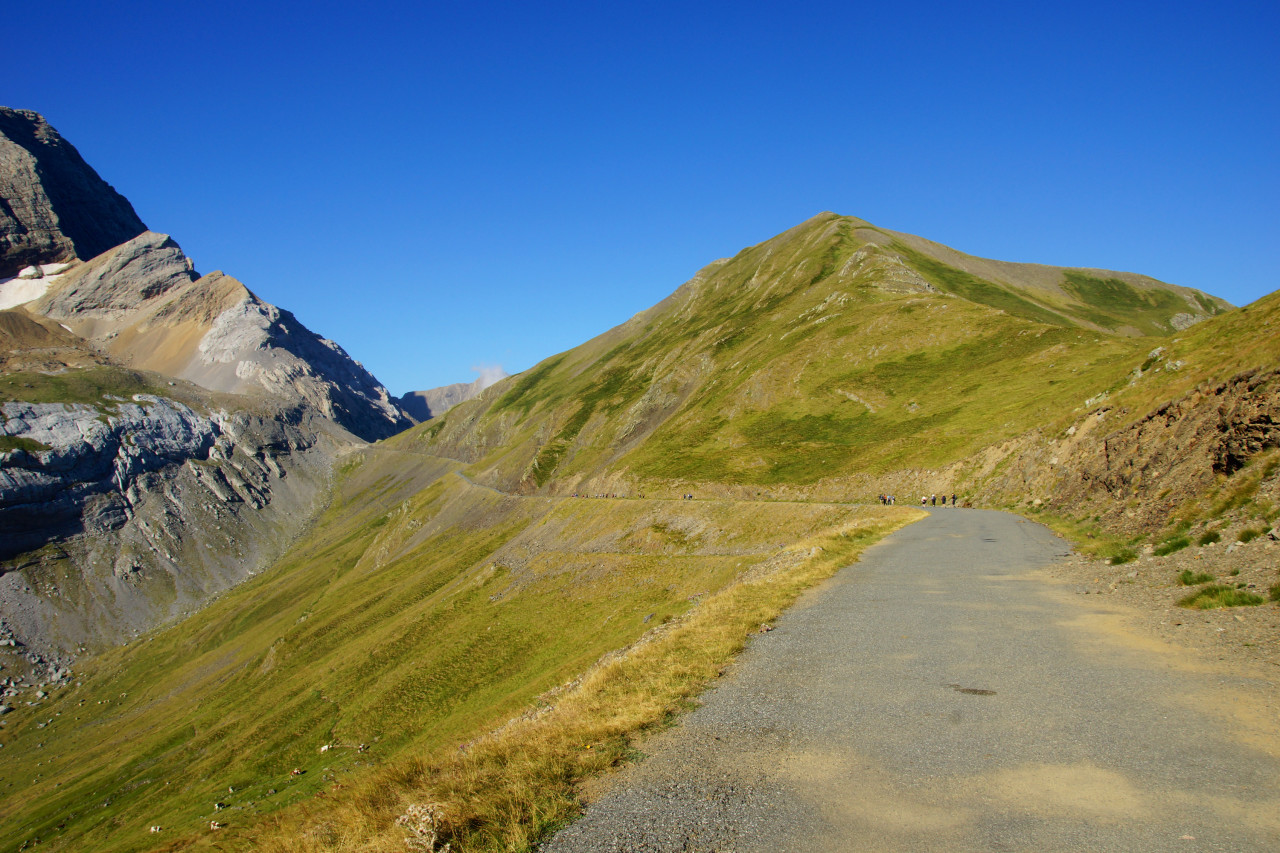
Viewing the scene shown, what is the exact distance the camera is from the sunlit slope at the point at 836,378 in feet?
241

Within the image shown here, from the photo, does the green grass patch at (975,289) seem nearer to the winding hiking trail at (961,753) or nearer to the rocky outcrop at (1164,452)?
the rocky outcrop at (1164,452)

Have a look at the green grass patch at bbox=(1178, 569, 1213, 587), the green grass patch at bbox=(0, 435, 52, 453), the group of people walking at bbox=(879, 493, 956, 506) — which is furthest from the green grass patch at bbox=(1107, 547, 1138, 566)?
the green grass patch at bbox=(0, 435, 52, 453)

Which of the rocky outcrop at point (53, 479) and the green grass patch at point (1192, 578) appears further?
the rocky outcrop at point (53, 479)

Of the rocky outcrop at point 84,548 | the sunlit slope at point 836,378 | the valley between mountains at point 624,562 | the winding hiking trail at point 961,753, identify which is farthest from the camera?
the rocky outcrop at point 84,548

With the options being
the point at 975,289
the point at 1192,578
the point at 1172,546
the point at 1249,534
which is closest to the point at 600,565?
the point at 1172,546

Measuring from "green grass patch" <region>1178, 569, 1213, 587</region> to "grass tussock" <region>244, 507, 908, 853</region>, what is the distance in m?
13.1

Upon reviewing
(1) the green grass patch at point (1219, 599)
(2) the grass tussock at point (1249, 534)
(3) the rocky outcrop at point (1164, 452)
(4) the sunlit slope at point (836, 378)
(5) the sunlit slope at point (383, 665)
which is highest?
(4) the sunlit slope at point (836, 378)

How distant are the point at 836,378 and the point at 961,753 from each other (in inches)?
3776

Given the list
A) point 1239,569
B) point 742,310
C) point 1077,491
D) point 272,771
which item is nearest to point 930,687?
point 1239,569

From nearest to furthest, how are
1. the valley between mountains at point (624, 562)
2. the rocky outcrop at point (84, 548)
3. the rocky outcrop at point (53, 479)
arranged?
the valley between mountains at point (624, 562) < the rocky outcrop at point (84, 548) < the rocky outcrop at point (53, 479)

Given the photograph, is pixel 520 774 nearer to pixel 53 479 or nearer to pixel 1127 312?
pixel 1127 312

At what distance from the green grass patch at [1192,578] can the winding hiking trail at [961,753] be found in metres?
2.89

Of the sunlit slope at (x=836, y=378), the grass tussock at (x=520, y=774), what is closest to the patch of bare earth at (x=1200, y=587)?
the grass tussock at (x=520, y=774)

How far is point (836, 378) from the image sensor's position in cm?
10031
